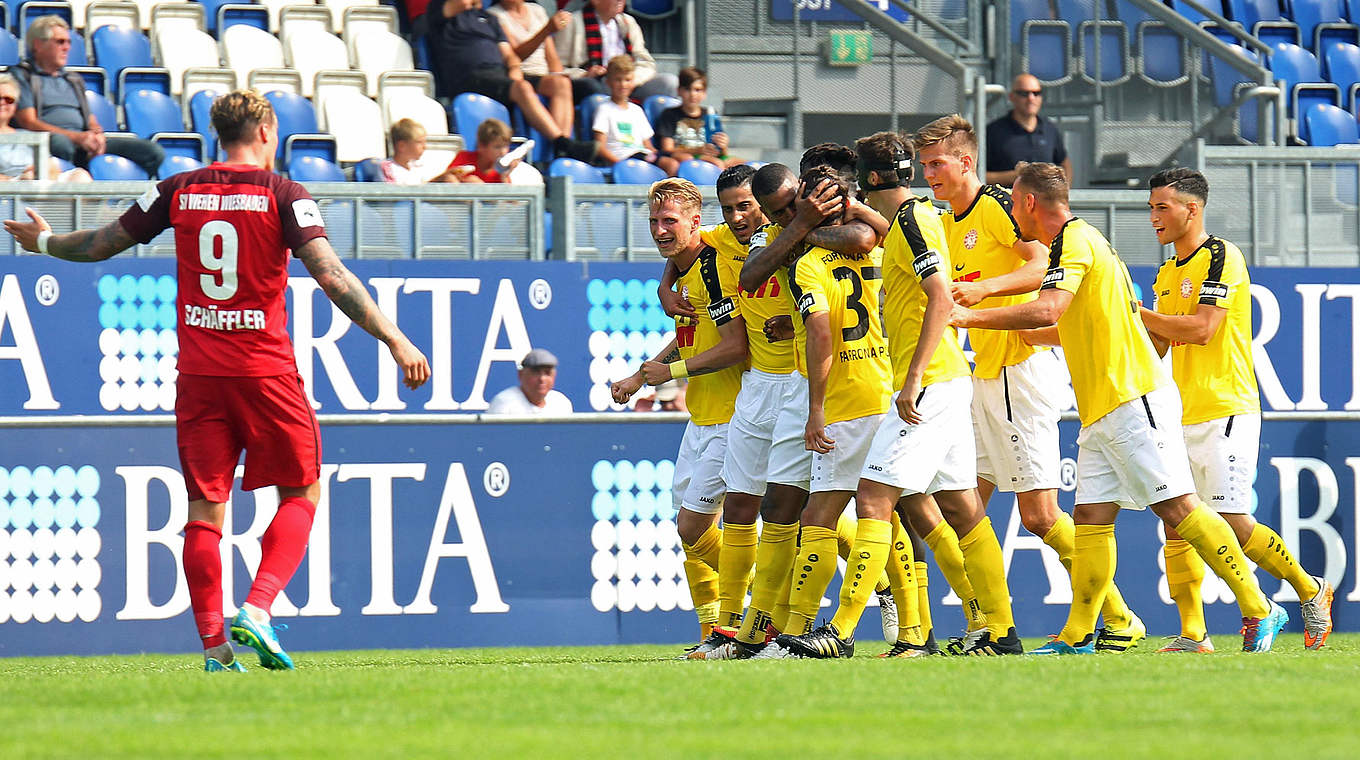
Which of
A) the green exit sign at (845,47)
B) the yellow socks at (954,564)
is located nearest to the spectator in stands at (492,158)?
the green exit sign at (845,47)

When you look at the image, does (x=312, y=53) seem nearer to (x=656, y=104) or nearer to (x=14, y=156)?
(x=656, y=104)

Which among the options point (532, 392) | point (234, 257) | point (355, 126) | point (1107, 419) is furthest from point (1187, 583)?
point (355, 126)

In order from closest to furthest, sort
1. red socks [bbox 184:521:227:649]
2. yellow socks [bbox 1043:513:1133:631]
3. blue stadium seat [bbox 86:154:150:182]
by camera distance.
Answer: red socks [bbox 184:521:227:649]
yellow socks [bbox 1043:513:1133:631]
blue stadium seat [bbox 86:154:150:182]

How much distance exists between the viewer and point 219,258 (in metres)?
6.93

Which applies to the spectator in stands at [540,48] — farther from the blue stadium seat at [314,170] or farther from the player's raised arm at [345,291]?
the player's raised arm at [345,291]

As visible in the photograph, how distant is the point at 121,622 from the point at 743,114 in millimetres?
7535

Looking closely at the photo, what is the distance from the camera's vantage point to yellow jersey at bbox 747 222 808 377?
7.62 metres

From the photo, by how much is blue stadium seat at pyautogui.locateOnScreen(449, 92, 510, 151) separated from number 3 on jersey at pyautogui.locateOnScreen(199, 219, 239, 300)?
23.9 feet

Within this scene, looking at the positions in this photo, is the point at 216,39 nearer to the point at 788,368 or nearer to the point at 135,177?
the point at 135,177

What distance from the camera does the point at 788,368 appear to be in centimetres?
808

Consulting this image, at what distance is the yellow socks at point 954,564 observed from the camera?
784 centimetres

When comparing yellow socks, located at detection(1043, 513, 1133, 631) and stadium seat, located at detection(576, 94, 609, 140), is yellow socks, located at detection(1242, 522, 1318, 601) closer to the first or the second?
yellow socks, located at detection(1043, 513, 1133, 631)

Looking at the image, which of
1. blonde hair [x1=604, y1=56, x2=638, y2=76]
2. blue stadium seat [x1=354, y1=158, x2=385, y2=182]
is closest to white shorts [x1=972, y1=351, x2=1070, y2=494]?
blue stadium seat [x1=354, y1=158, x2=385, y2=182]

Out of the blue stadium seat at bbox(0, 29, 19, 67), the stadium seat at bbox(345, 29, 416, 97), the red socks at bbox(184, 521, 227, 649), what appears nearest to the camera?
the red socks at bbox(184, 521, 227, 649)
